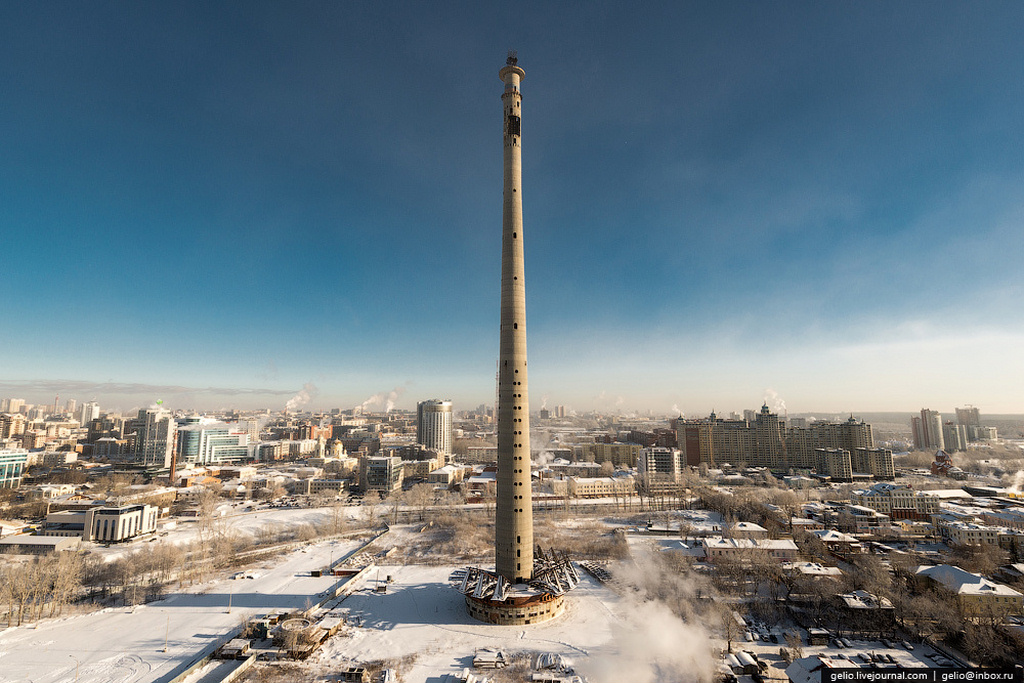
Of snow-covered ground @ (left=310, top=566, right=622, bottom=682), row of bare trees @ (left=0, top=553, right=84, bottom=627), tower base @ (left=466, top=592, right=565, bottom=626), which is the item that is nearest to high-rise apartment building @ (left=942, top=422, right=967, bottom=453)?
snow-covered ground @ (left=310, top=566, right=622, bottom=682)

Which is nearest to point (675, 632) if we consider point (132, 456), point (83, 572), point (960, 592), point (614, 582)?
point (614, 582)

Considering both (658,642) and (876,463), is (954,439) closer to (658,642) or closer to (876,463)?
(876,463)

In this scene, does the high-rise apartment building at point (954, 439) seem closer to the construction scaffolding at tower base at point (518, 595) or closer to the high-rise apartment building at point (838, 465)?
the high-rise apartment building at point (838, 465)

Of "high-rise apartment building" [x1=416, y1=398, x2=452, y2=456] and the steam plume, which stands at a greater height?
"high-rise apartment building" [x1=416, y1=398, x2=452, y2=456]

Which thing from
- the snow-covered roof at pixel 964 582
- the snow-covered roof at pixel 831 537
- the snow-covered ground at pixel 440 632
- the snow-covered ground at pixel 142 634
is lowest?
the snow-covered ground at pixel 142 634

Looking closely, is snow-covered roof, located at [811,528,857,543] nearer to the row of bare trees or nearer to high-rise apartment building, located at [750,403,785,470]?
the row of bare trees

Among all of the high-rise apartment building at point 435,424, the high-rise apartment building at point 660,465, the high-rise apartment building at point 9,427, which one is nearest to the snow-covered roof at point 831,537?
the high-rise apartment building at point 660,465
